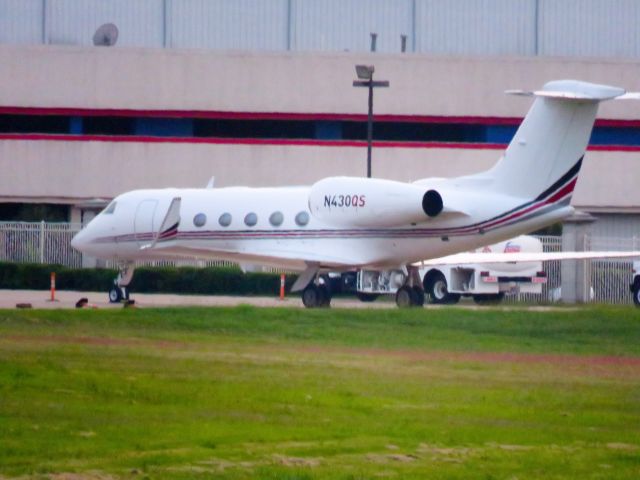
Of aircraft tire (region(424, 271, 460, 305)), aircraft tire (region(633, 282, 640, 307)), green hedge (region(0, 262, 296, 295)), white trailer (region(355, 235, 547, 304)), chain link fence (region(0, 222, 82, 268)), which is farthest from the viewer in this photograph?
chain link fence (region(0, 222, 82, 268))

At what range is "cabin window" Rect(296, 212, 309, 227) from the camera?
31.0 metres

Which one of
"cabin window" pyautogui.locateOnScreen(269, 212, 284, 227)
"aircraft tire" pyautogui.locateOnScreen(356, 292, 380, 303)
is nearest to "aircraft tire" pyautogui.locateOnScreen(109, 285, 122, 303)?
"cabin window" pyautogui.locateOnScreen(269, 212, 284, 227)

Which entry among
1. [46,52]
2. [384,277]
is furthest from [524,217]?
[46,52]

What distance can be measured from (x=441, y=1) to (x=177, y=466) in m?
46.4

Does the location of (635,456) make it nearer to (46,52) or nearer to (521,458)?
(521,458)

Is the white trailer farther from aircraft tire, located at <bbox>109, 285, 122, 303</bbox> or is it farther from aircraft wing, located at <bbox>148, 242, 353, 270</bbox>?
aircraft tire, located at <bbox>109, 285, 122, 303</bbox>

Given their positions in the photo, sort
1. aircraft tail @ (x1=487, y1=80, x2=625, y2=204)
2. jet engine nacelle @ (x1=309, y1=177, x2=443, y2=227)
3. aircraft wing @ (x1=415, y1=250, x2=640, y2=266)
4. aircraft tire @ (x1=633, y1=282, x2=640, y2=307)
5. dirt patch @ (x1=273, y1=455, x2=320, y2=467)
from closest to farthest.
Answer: dirt patch @ (x1=273, y1=455, x2=320, y2=467), aircraft tail @ (x1=487, y1=80, x2=625, y2=204), jet engine nacelle @ (x1=309, y1=177, x2=443, y2=227), aircraft wing @ (x1=415, y1=250, x2=640, y2=266), aircraft tire @ (x1=633, y1=282, x2=640, y2=307)

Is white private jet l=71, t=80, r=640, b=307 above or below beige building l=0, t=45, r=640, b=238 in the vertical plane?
below

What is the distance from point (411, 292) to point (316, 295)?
2.18 metres

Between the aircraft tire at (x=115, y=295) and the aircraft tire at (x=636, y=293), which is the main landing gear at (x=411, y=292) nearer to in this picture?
the aircraft tire at (x=636, y=293)

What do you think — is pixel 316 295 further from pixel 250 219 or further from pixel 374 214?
pixel 374 214

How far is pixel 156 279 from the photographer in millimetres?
41562

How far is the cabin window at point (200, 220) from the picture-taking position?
32.6 m

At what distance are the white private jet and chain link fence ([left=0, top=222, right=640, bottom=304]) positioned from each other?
5.85m
